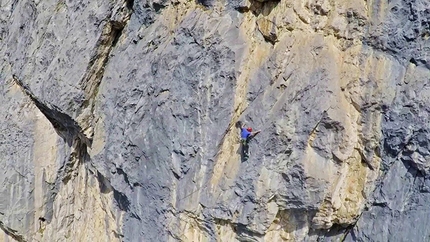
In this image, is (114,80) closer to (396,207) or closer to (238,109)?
(238,109)

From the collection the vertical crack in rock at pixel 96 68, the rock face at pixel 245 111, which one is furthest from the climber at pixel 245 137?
the vertical crack in rock at pixel 96 68

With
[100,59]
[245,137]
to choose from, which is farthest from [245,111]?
[100,59]

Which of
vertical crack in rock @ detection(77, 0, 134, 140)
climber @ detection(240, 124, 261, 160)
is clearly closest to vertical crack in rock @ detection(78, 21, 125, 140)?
vertical crack in rock @ detection(77, 0, 134, 140)

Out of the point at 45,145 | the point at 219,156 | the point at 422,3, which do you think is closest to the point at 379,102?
the point at 422,3

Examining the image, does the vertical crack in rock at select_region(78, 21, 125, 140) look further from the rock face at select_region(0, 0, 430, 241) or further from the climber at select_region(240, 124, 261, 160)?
the climber at select_region(240, 124, 261, 160)

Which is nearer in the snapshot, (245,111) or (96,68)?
(245,111)

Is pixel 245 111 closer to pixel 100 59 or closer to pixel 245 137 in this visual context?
pixel 245 137

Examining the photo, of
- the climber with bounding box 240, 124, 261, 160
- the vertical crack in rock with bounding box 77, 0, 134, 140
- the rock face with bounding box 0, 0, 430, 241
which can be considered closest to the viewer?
the rock face with bounding box 0, 0, 430, 241
